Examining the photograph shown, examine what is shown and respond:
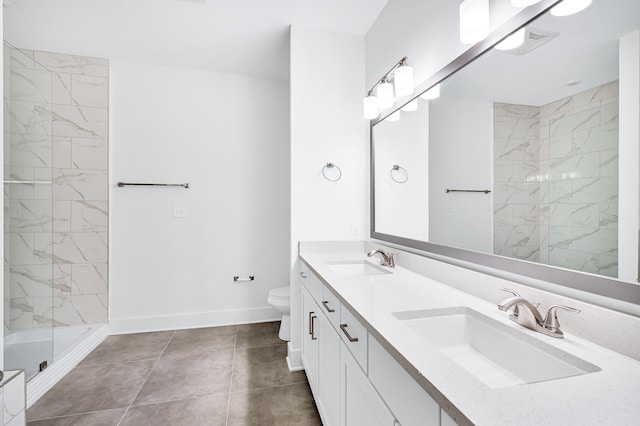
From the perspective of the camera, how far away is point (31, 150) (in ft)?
7.59

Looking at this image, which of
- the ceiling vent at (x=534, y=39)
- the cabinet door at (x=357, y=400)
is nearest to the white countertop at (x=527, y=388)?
the cabinet door at (x=357, y=400)

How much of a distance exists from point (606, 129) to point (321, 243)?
1.72 metres

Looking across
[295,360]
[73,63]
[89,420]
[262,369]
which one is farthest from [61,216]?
[295,360]

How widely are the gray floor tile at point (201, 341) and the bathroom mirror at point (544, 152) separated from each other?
6.52 feet

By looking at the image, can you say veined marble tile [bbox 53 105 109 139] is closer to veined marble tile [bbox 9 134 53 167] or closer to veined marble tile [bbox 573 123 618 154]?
veined marble tile [bbox 9 134 53 167]

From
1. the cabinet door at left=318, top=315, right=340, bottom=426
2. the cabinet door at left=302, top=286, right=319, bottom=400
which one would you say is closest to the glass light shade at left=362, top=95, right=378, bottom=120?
the cabinet door at left=302, top=286, right=319, bottom=400

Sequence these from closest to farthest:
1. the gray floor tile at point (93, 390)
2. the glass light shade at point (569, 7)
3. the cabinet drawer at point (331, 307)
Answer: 1. the glass light shade at point (569, 7)
2. the cabinet drawer at point (331, 307)
3. the gray floor tile at point (93, 390)

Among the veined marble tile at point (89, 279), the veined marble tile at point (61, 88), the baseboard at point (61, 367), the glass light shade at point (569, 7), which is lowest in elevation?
the baseboard at point (61, 367)

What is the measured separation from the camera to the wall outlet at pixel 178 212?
288 cm

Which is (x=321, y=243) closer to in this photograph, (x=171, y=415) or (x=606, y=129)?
(x=171, y=415)

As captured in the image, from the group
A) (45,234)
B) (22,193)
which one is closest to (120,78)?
(22,193)

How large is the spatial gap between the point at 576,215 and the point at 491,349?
18.5 inches

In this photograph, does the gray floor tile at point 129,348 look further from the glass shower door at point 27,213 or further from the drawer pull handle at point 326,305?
the drawer pull handle at point 326,305

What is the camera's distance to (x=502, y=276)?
1.09m
